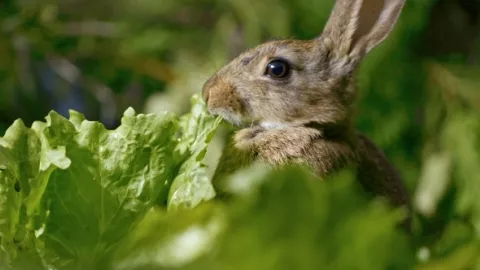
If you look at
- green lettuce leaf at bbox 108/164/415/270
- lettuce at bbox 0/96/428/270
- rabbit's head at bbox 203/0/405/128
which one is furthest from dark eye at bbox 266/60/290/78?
green lettuce leaf at bbox 108/164/415/270

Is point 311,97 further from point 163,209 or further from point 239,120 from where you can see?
point 163,209

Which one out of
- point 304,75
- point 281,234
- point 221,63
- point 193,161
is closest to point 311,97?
point 304,75

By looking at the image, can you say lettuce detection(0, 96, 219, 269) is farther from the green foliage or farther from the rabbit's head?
the rabbit's head

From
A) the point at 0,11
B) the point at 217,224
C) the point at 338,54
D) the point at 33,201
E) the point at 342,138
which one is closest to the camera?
the point at 217,224

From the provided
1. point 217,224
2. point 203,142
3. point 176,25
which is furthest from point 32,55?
point 217,224

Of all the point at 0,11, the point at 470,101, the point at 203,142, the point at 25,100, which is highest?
the point at 203,142

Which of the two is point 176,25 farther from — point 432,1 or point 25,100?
point 432,1

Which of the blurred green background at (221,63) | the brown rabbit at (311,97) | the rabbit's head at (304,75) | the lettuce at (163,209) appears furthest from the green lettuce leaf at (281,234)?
the blurred green background at (221,63)

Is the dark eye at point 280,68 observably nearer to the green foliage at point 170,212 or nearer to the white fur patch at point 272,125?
the white fur patch at point 272,125
